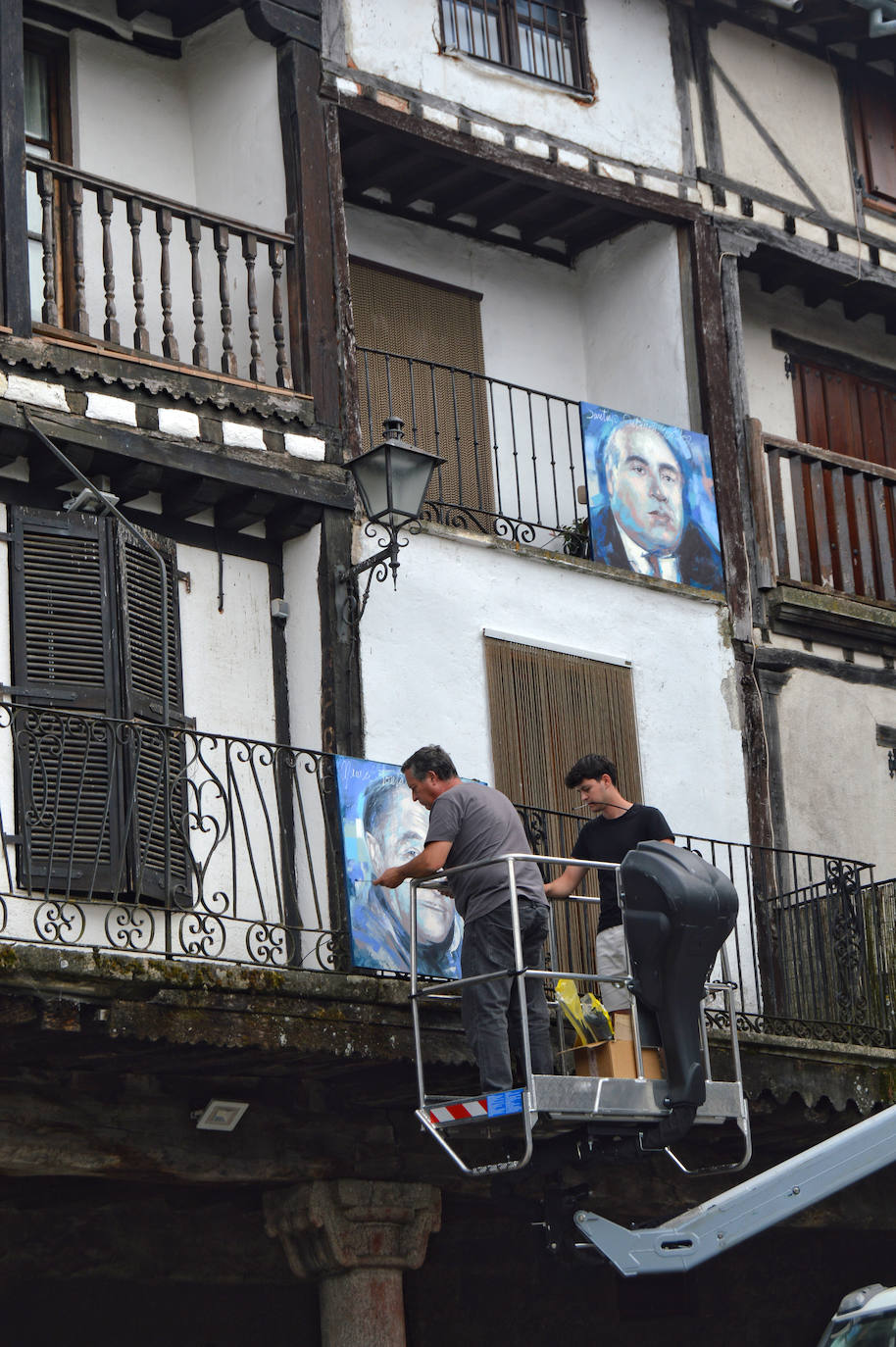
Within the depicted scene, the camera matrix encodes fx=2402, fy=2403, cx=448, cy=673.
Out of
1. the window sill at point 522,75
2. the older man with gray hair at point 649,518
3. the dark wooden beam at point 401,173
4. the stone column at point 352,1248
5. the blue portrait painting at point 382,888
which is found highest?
the window sill at point 522,75

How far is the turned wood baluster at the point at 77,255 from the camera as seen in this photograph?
12.9 m

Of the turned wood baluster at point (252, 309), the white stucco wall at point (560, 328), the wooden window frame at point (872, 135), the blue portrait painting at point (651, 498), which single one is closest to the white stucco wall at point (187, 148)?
the turned wood baluster at point (252, 309)

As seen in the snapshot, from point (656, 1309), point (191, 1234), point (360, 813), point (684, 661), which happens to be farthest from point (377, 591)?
point (656, 1309)

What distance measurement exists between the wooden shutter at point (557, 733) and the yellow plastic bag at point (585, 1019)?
2.60 m

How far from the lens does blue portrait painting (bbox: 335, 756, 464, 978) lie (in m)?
12.4

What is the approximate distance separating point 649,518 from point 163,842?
14.7 feet

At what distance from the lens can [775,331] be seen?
57.6 ft

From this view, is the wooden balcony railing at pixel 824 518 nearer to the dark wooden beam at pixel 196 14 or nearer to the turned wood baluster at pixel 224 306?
the turned wood baluster at pixel 224 306

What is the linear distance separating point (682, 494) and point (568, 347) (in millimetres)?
1797

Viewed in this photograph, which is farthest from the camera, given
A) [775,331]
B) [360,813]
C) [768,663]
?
[775,331]

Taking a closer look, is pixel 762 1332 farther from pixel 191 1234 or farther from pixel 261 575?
pixel 261 575

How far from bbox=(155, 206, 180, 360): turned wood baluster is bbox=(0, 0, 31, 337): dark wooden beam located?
86 cm

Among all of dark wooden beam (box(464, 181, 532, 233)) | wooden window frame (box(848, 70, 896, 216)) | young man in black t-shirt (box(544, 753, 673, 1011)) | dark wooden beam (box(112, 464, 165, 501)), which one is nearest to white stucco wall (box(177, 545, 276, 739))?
dark wooden beam (box(112, 464, 165, 501))

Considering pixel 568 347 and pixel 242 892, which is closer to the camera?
pixel 242 892
